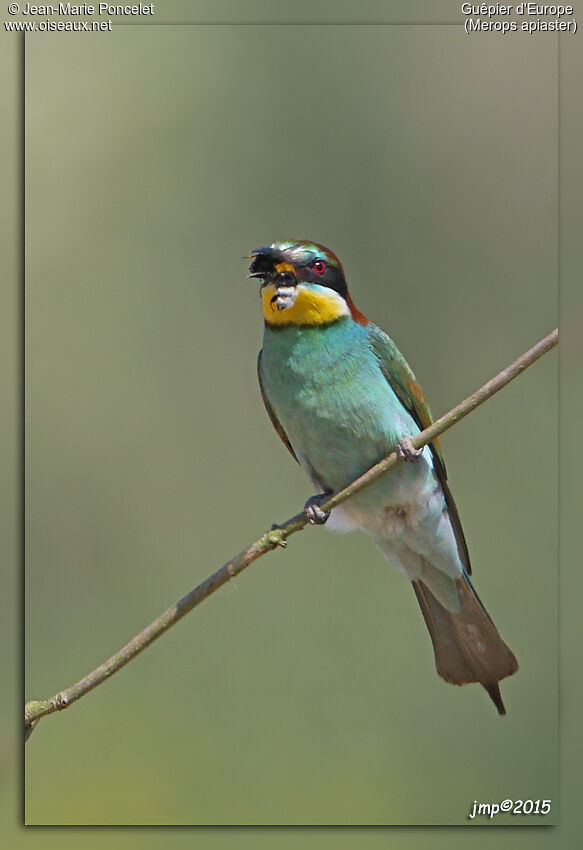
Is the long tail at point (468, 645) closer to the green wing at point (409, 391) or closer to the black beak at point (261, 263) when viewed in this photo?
the green wing at point (409, 391)

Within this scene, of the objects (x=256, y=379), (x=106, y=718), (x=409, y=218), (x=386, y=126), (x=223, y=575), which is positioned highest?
(x=386, y=126)

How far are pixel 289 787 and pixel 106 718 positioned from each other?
47 centimetres

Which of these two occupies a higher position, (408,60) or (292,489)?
(408,60)

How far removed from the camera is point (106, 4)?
9.59 feet

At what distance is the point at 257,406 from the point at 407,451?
0.67 metres

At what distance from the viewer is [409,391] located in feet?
9.63

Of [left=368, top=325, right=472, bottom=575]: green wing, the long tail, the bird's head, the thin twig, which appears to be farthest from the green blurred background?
the thin twig

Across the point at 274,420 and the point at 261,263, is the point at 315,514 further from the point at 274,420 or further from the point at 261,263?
the point at 261,263

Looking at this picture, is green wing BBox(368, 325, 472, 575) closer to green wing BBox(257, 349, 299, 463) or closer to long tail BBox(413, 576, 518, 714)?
long tail BBox(413, 576, 518, 714)

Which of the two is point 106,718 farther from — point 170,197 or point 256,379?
point 170,197

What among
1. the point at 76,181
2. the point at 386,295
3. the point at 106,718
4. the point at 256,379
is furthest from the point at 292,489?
the point at 76,181

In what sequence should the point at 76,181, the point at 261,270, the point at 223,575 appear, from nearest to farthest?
1. the point at 223,575
2. the point at 261,270
3. the point at 76,181

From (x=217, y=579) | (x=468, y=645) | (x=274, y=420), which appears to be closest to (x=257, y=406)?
(x=274, y=420)

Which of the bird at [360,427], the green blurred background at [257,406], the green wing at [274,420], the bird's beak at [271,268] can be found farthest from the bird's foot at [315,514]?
the bird's beak at [271,268]
